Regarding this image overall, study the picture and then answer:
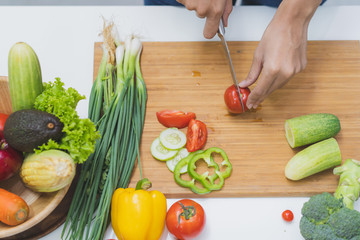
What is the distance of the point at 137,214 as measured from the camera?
116 cm

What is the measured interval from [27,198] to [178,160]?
21.3 inches

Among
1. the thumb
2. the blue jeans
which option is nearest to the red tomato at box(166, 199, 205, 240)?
the thumb

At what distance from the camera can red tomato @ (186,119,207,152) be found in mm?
1328

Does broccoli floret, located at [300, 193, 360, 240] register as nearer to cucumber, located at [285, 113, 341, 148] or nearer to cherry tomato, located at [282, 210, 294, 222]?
cherry tomato, located at [282, 210, 294, 222]

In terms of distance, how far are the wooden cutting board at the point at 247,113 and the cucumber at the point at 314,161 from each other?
Result: 5cm

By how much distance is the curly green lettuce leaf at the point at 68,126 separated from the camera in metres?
1.04

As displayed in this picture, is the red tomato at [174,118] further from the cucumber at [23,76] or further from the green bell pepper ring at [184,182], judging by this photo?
the cucumber at [23,76]

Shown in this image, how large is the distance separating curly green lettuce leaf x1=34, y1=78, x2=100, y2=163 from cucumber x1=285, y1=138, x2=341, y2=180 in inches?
27.9

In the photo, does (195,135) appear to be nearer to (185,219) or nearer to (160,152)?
(160,152)

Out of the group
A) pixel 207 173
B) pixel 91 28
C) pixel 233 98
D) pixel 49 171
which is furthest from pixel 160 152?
pixel 91 28

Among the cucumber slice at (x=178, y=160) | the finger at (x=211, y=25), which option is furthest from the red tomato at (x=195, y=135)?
the finger at (x=211, y=25)

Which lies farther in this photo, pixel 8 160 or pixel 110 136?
pixel 110 136

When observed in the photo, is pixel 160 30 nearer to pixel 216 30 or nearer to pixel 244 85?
pixel 216 30

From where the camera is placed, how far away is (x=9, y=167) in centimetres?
105
